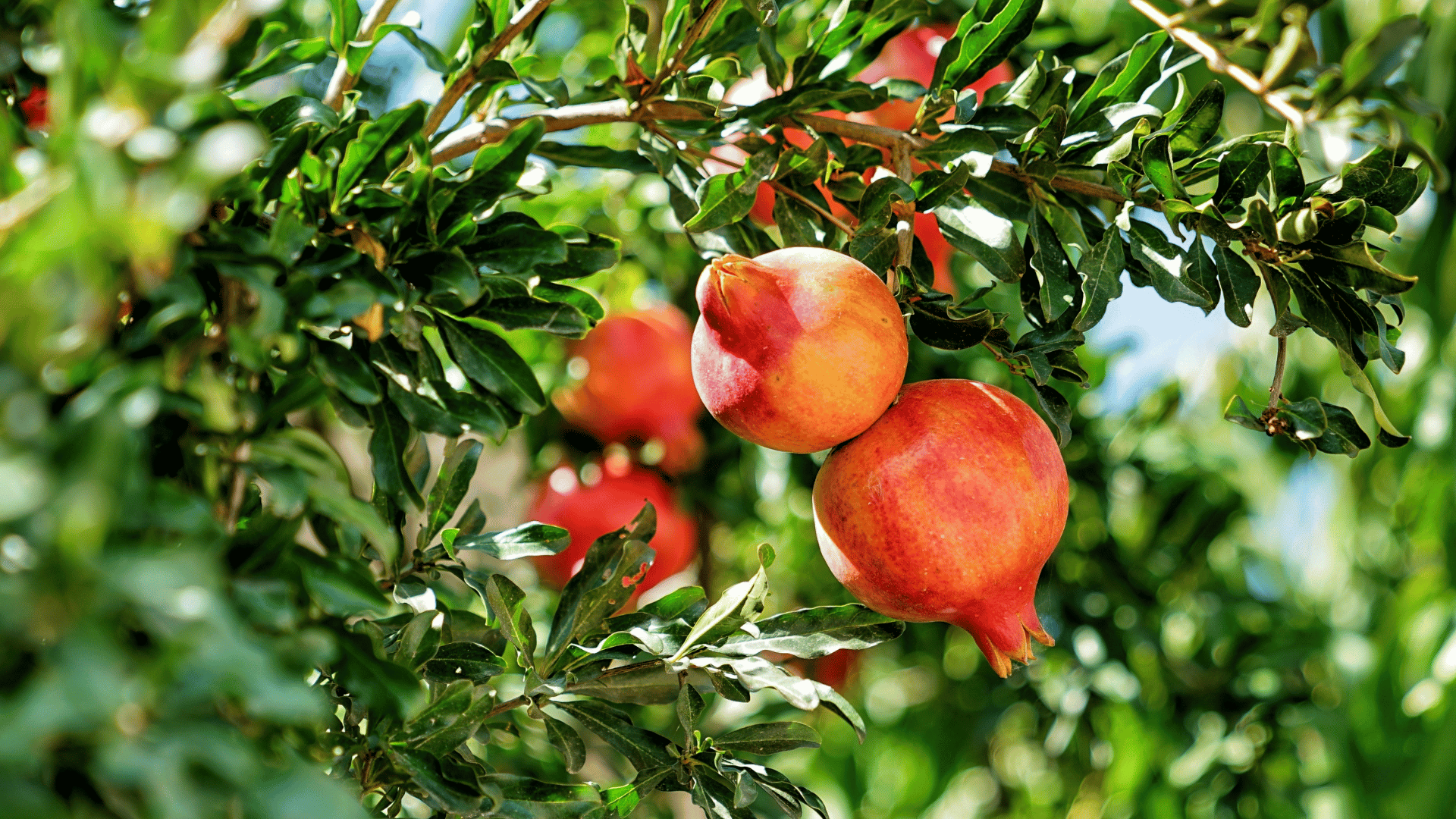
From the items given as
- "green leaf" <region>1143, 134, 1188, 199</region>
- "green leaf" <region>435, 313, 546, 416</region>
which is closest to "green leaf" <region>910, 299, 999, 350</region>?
"green leaf" <region>1143, 134, 1188, 199</region>

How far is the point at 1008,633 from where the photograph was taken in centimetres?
61

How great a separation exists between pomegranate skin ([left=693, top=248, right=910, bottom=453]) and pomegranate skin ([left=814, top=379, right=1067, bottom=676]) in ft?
0.08

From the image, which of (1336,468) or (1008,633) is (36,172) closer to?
(1008,633)

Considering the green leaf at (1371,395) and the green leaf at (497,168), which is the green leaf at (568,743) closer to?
the green leaf at (497,168)

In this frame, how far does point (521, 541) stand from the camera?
616mm

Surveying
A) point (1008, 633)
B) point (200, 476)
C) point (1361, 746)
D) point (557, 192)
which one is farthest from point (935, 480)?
point (1361, 746)

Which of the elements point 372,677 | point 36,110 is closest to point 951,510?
point 372,677

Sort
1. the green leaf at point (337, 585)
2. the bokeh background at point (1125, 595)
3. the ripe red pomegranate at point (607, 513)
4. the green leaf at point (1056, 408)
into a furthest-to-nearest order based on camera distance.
→ the bokeh background at point (1125, 595) < the ripe red pomegranate at point (607, 513) < the green leaf at point (1056, 408) < the green leaf at point (337, 585)

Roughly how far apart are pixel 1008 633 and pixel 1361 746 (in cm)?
138

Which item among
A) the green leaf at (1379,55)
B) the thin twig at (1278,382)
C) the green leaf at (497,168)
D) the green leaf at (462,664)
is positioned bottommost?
the green leaf at (462,664)

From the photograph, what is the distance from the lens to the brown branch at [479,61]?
0.63 m

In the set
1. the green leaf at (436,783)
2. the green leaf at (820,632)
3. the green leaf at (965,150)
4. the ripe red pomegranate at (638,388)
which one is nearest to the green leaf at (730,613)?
the green leaf at (820,632)

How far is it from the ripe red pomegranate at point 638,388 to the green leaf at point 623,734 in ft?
1.84

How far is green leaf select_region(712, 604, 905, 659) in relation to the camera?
0.58m
